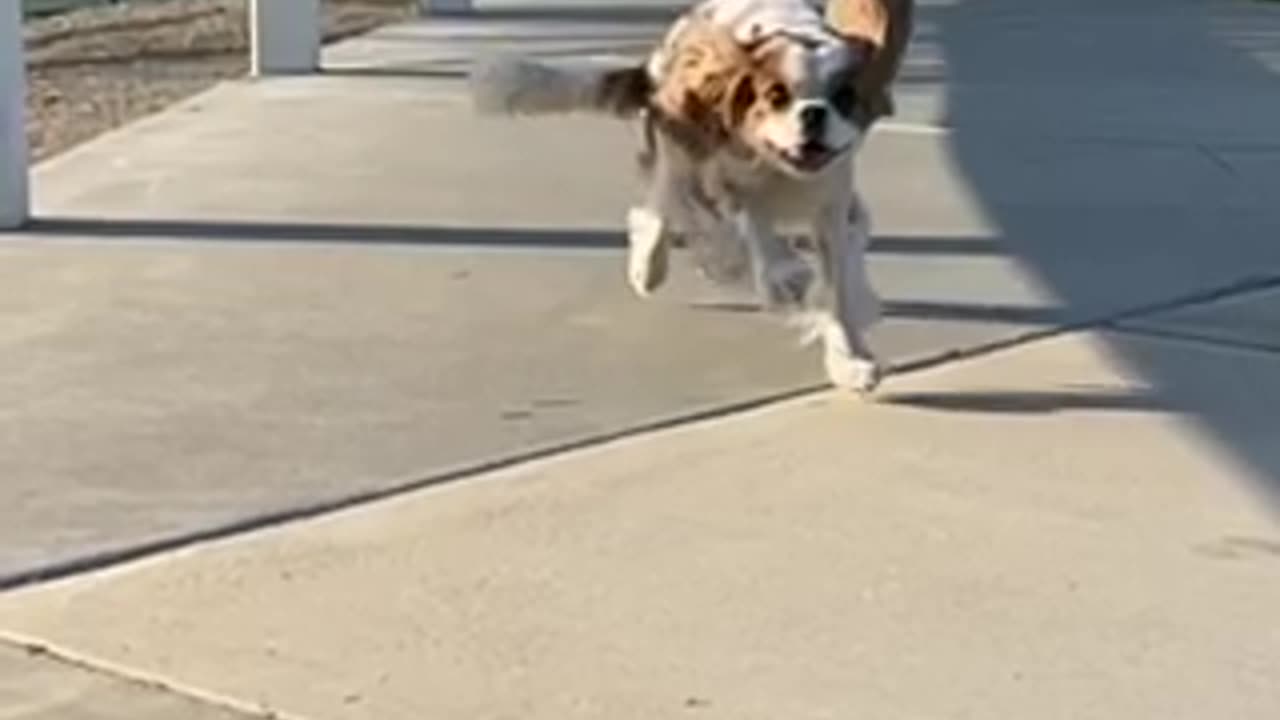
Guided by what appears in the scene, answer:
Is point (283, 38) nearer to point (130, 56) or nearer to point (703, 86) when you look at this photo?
point (130, 56)

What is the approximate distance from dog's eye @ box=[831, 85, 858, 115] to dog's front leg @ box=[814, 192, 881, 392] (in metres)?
0.60

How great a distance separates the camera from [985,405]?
304 inches

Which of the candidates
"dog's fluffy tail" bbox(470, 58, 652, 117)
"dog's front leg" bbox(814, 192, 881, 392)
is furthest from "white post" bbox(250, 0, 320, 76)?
"dog's front leg" bbox(814, 192, 881, 392)

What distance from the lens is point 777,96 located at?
7.31m

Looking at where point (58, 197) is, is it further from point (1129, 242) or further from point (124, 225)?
point (1129, 242)

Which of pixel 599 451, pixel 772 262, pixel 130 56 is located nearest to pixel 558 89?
pixel 772 262

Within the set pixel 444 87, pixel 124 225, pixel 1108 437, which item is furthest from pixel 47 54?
pixel 1108 437

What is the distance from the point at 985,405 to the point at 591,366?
3.41ft

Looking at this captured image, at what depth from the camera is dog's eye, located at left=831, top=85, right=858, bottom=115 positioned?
7301 mm

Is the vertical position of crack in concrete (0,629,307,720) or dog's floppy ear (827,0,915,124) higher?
dog's floppy ear (827,0,915,124)

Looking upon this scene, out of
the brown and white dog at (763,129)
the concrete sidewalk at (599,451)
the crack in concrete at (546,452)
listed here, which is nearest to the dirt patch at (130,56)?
the concrete sidewalk at (599,451)

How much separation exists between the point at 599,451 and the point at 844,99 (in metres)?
1.00

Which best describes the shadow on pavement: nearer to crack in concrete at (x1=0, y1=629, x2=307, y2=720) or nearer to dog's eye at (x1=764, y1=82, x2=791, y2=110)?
dog's eye at (x1=764, y1=82, x2=791, y2=110)

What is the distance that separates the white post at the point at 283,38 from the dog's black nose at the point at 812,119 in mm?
7967
